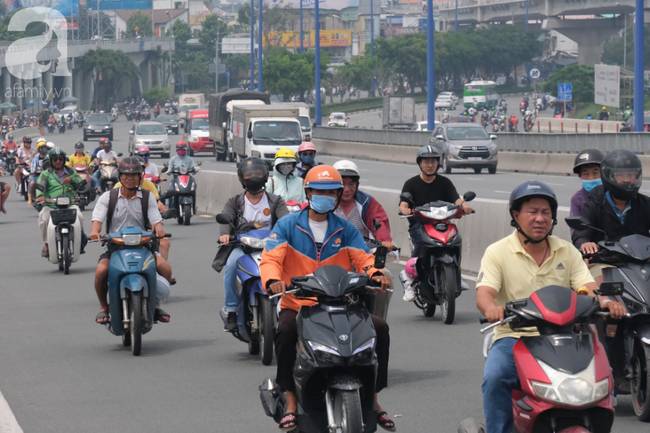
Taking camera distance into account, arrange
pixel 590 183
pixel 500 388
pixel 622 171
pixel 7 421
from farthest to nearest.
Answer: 1. pixel 590 183
2. pixel 622 171
3. pixel 7 421
4. pixel 500 388

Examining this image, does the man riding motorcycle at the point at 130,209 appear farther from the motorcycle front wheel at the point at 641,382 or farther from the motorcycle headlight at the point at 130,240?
the motorcycle front wheel at the point at 641,382

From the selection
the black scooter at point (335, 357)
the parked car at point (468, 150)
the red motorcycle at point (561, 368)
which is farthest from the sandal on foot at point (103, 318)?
the parked car at point (468, 150)

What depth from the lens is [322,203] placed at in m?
8.91

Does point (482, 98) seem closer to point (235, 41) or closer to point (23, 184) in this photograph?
point (235, 41)

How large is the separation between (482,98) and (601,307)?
5148 inches

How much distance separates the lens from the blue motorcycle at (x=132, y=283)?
12719 millimetres

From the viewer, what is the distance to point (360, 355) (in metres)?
7.88

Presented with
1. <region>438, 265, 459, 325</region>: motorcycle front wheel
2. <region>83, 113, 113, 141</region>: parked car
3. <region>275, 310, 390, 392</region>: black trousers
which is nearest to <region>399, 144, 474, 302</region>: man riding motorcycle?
<region>438, 265, 459, 325</region>: motorcycle front wheel

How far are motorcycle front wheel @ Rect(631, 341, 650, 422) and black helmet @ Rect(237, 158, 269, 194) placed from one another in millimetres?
4344

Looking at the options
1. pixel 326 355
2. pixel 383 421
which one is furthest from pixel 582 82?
pixel 326 355

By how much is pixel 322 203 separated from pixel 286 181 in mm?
5695

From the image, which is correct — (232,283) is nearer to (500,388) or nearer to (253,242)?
(253,242)

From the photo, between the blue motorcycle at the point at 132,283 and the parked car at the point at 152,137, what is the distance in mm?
55389

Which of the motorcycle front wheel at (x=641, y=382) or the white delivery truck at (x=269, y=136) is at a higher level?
the white delivery truck at (x=269, y=136)
